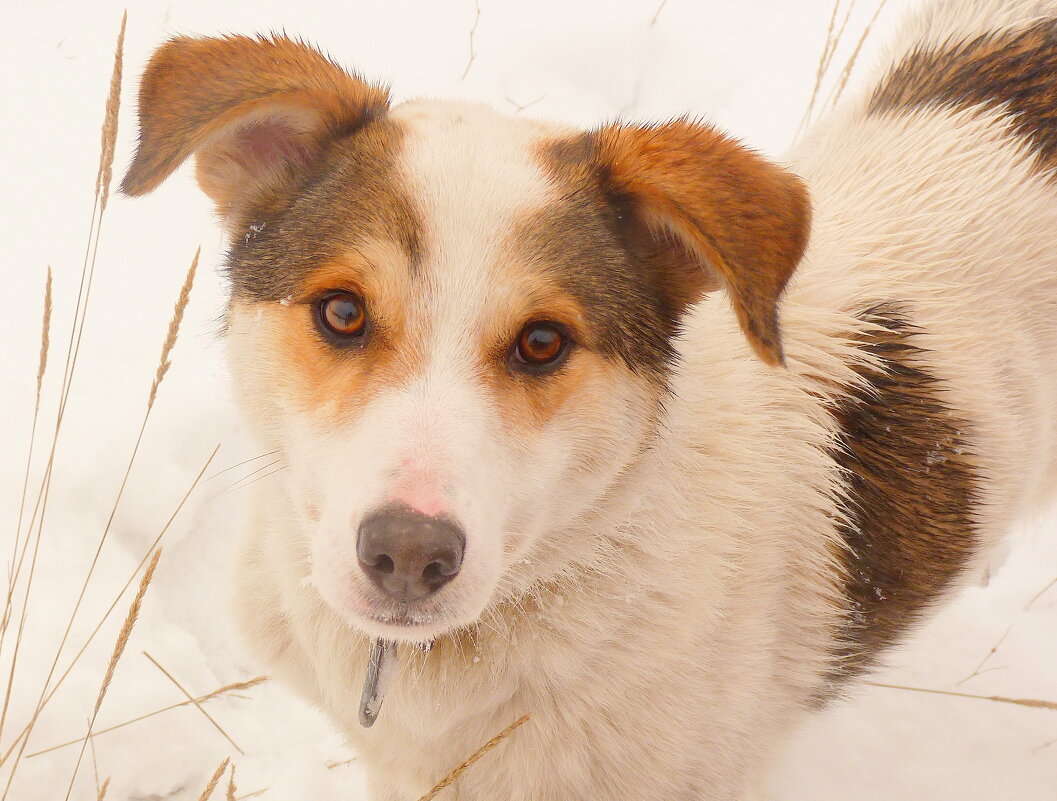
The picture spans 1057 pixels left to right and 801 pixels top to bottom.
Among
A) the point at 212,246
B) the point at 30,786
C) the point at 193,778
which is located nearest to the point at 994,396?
the point at 193,778

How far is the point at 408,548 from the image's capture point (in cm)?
147

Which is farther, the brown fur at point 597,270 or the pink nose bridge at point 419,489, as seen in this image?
the brown fur at point 597,270

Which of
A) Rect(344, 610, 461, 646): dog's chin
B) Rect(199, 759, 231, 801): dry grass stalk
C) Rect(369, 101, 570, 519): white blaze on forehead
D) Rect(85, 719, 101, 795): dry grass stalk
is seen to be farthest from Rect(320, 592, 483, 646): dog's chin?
Rect(85, 719, 101, 795): dry grass stalk

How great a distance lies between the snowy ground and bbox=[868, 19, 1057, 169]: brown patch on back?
70.1 inches

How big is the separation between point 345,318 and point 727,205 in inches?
29.0

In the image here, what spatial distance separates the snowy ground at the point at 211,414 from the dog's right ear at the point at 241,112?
0.67 metres

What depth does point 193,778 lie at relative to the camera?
283 centimetres

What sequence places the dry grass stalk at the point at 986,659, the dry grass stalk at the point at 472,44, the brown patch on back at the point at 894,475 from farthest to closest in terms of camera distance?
the dry grass stalk at the point at 472,44 → the dry grass stalk at the point at 986,659 → the brown patch on back at the point at 894,475

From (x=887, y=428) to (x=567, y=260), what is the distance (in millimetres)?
1062

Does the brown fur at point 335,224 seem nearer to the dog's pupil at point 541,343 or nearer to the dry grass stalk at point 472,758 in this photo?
the dog's pupil at point 541,343

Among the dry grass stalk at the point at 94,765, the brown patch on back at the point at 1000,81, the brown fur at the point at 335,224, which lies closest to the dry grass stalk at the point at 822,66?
the brown patch on back at the point at 1000,81

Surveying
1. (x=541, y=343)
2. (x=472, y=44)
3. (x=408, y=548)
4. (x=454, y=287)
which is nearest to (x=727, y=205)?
(x=541, y=343)

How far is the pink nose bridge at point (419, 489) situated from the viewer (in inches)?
58.4

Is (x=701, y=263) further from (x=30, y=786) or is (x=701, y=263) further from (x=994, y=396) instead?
(x=30, y=786)
